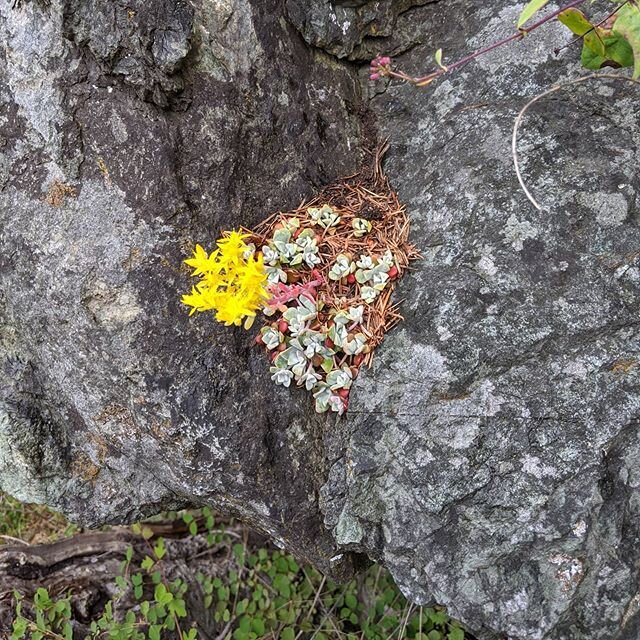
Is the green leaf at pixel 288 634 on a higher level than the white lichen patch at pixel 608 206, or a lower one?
lower

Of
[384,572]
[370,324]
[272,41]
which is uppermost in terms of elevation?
[272,41]

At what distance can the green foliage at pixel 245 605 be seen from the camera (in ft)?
11.1

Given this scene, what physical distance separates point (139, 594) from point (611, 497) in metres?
2.57

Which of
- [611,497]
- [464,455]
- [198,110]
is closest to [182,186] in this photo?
[198,110]

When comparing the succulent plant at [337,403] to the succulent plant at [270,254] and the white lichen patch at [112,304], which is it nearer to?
the succulent plant at [270,254]

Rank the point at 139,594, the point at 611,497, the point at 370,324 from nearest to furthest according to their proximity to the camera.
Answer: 1. the point at 611,497
2. the point at 370,324
3. the point at 139,594

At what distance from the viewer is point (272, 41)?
8.64 ft

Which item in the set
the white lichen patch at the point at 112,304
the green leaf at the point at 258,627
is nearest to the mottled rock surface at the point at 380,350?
the white lichen patch at the point at 112,304

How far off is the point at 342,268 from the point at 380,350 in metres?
0.35

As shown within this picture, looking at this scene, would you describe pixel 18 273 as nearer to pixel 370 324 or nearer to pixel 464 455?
pixel 370 324

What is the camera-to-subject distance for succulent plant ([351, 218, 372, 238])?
264 centimetres

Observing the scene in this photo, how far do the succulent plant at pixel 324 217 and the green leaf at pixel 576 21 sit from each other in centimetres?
107

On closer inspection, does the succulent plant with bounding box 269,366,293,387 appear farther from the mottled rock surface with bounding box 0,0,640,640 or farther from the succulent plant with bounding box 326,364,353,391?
the succulent plant with bounding box 326,364,353,391

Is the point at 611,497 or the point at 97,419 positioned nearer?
the point at 611,497
